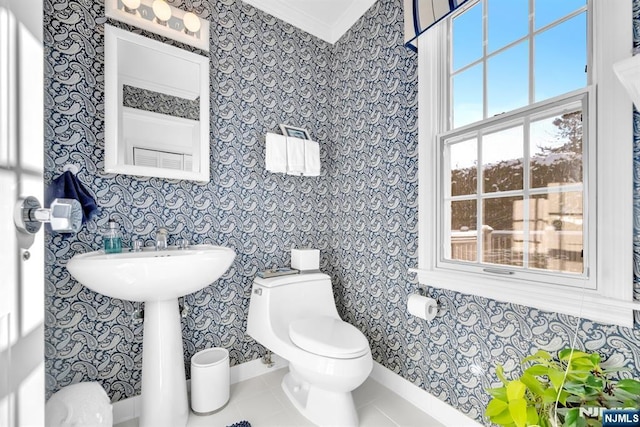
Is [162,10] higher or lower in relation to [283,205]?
higher

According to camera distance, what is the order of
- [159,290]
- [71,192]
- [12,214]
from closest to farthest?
[12,214]
[159,290]
[71,192]

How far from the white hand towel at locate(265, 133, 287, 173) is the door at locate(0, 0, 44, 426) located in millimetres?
1264

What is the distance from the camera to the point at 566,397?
84 cm

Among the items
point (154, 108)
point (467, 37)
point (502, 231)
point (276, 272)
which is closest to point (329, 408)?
point (276, 272)

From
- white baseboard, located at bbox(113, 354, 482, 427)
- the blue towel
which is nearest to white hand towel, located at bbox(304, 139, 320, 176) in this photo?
the blue towel

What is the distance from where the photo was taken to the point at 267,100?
1953mm

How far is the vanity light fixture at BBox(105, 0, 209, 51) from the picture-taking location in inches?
57.9

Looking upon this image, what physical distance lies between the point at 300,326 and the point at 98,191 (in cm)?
122

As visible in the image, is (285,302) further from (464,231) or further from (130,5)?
(130,5)

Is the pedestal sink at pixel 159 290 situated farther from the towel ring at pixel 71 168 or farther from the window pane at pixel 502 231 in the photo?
the window pane at pixel 502 231

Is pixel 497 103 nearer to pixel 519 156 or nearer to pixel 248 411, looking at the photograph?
pixel 519 156

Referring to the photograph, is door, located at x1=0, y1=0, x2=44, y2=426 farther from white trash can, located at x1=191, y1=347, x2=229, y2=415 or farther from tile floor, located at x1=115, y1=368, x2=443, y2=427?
tile floor, located at x1=115, y1=368, x2=443, y2=427

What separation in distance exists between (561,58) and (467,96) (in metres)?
0.38
